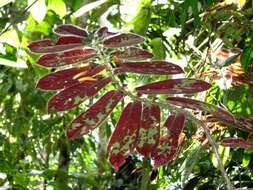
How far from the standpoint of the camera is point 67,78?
533mm

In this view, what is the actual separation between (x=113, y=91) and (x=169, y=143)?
0.30 ft

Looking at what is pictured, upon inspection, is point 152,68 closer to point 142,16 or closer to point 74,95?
point 74,95

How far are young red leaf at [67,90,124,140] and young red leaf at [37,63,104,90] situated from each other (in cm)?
3

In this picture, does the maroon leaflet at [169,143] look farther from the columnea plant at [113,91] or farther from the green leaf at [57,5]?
the green leaf at [57,5]

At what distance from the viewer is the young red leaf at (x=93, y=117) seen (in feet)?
1.72

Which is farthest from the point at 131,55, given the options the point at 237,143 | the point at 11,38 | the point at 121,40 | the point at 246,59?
the point at 11,38

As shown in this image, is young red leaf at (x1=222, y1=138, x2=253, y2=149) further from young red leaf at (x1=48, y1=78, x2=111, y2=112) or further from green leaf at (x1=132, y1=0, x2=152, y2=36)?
green leaf at (x1=132, y1=0, x2=152, y2=36)

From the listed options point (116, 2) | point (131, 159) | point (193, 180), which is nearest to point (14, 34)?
point (116, 2)

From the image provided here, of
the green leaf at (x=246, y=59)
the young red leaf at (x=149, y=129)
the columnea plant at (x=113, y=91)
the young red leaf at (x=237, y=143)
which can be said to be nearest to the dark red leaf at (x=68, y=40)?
the columnea plant at (x=113, y=91)

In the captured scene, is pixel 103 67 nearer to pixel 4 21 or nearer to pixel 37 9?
pixel 37 9

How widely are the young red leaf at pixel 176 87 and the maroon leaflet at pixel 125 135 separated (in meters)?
0.03

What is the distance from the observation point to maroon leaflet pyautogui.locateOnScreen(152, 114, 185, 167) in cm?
56

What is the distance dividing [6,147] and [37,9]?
121 cm

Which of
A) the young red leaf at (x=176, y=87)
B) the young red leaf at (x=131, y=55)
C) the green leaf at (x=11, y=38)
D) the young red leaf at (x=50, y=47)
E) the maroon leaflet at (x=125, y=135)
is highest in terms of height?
the green leaf at (x=11, y=38)
